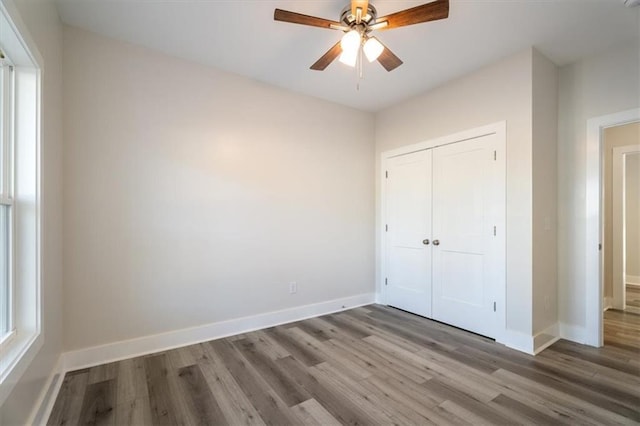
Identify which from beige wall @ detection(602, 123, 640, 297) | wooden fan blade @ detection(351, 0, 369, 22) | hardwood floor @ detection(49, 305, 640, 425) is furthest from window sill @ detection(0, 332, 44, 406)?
beige wall @ detection(602, 123, 640, 297)

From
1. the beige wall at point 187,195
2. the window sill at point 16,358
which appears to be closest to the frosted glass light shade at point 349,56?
the beige wall at point 187,195

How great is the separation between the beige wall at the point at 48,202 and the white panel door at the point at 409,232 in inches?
131

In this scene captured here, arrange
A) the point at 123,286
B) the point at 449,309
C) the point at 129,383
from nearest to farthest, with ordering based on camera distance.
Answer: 1. the point at 129,383
2. the point at 123,286
3. the point at 449,309

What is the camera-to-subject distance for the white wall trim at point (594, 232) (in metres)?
2.61

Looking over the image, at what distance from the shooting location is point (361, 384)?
2.05 m

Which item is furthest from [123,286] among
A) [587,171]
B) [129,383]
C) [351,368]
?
[587,171]

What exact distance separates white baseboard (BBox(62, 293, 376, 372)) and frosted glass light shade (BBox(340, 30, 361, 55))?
262cm

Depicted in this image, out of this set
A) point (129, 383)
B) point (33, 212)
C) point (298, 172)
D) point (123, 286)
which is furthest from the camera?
point (298, 172)

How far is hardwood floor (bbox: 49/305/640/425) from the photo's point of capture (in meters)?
1.73

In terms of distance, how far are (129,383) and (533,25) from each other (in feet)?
13.2

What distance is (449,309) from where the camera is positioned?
3.17 meters

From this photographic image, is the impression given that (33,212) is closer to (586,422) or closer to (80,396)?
(80,396)

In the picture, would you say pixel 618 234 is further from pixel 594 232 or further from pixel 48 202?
pixel 48 202

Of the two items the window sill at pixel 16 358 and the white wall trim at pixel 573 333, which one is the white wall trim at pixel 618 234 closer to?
the white wall trim at pixel 573 333
